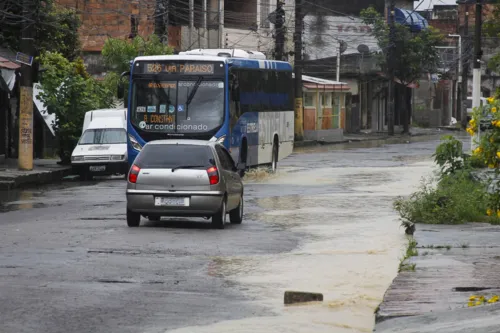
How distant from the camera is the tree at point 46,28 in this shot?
1564 inches

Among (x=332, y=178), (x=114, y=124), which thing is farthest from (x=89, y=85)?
(x=332, y=178)

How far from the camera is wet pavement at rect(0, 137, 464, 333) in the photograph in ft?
36.8

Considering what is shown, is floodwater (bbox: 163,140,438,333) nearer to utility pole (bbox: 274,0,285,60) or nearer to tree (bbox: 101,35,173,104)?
tree (bbox: 101,35,173,104)

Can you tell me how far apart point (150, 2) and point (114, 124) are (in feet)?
76.2

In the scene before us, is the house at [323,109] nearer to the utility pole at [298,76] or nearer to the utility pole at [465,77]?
the utility pole at [298,76]

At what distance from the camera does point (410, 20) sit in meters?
86.6

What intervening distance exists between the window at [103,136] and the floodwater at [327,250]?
489 cm

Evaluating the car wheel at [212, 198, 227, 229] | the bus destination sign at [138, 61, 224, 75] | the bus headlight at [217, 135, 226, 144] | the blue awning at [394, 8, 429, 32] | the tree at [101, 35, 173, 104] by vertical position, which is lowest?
the car wheel at [212, 198, 227, 229]

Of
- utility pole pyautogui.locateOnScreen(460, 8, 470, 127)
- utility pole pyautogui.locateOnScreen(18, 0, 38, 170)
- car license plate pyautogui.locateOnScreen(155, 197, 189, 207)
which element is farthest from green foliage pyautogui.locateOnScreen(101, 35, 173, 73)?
utility pole pyautogui.locateOnScreen(460, 8, 470, 127)

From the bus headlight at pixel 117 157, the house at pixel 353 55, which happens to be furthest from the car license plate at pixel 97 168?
the house at pixel 353 55

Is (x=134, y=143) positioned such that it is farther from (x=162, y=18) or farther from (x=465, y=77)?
(x=465, y=77)

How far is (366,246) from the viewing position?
18047 mm

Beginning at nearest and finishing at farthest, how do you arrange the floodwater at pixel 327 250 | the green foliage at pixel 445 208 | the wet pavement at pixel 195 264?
the wet pavement at pixel 195 264
the floodwater at pixel 327 250
the green foliage at pixel 445 208

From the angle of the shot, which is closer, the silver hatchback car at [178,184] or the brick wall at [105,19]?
the silver hatchback car at [178,184]
